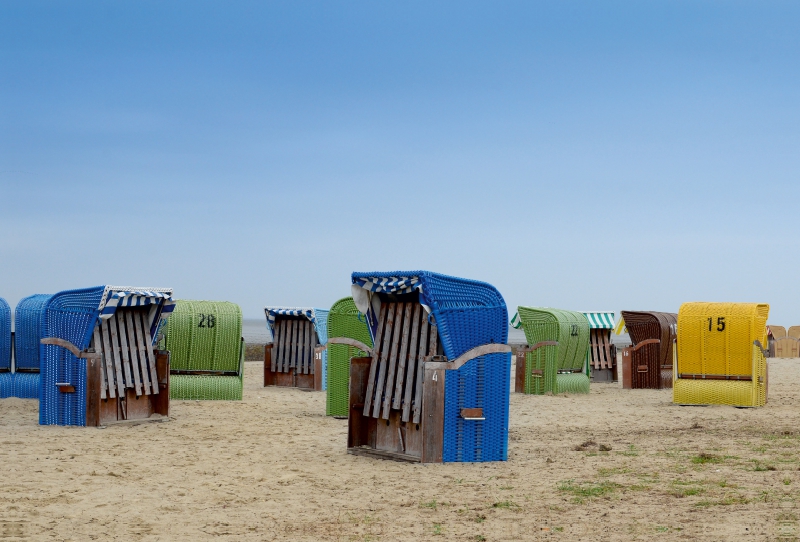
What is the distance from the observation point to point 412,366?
10.2m

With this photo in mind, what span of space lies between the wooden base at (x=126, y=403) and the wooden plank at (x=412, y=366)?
5.22m

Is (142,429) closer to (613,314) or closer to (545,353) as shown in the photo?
(545,353)

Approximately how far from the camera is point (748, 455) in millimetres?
10195

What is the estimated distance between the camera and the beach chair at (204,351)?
57.3 feet

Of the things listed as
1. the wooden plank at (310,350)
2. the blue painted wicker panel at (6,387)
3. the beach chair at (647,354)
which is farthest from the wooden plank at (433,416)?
the beach chair at (647,354)

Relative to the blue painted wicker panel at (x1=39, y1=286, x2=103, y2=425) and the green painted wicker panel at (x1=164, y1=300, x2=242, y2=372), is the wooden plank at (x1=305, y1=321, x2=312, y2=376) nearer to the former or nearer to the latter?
the green painted wicker panel at (x1=164, y1=300, x2=242, y2=372)

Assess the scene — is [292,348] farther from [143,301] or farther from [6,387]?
[143,301]

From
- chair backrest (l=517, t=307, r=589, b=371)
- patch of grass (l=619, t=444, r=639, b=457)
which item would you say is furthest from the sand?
chair backrest (l=517, t=307, r=589, b=371)

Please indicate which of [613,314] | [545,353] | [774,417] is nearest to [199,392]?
[545,353]

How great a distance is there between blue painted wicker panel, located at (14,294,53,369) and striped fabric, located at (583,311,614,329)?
44.8 ft

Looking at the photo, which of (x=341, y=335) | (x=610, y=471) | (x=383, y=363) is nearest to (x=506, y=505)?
(x=610, y=471)

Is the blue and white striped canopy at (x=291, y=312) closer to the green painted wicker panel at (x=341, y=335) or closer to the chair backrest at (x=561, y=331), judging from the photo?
the chair backrest at (x=561, y=331)

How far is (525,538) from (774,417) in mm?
9787

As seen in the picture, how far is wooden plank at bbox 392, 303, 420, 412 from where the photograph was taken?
1034 cm
